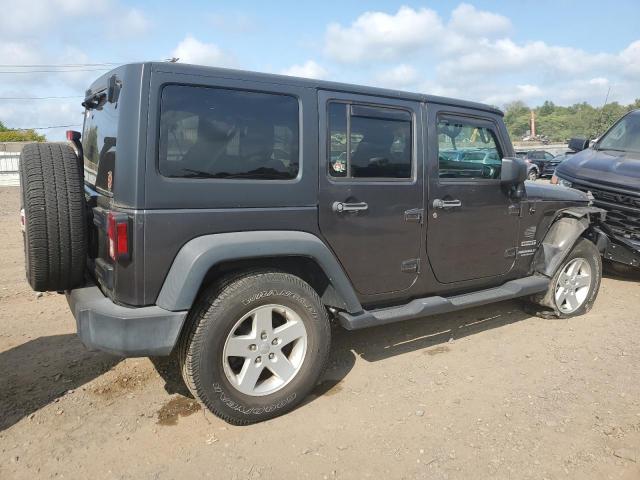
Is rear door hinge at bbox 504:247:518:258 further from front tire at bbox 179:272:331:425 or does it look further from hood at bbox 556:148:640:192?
hood at bbox 556:148:640:192

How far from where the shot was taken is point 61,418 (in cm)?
297

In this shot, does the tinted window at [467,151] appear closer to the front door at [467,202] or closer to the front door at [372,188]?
the front door at [467,202]

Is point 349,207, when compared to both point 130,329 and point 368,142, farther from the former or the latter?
point 130,329

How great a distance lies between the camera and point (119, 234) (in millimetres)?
2559

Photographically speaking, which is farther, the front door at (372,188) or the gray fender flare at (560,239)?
the gray fender flare at (560,239)

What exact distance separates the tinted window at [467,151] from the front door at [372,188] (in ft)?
0.87

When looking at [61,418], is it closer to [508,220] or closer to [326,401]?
[326,401]

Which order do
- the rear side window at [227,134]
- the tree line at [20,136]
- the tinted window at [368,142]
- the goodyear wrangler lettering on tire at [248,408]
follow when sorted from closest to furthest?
the rear side window at [227,134] < the goodyear wrangler lettering on tire at [248,408] < the tinted window at [368,142] < the tree line at [20,136]

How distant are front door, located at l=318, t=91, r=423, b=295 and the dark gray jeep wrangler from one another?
10mm

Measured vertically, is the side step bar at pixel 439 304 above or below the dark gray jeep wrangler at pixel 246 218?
below

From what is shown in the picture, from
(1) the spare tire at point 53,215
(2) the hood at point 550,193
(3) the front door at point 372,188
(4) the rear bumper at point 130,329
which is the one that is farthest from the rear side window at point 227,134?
(2) the hood at point 550,193

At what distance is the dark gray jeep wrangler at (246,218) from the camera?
2.64 metres

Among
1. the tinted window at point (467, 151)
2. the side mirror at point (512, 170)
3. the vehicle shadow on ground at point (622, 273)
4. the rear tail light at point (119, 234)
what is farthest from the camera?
the vehicle shadow on ground at point (622, 273)

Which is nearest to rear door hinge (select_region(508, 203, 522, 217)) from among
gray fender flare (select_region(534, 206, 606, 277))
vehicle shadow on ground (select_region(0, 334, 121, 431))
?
gray fender flare (select_region(534, 206, 606, 277))
